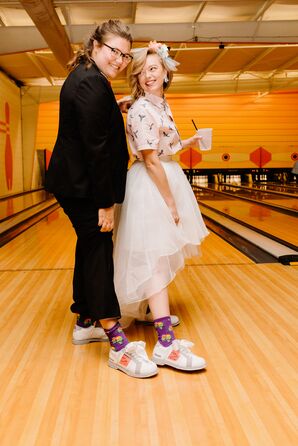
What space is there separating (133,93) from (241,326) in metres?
1.08

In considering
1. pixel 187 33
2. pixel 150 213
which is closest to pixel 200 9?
pixel 187 33

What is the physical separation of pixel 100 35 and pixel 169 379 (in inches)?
47.2

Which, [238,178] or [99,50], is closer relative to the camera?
[99,50]

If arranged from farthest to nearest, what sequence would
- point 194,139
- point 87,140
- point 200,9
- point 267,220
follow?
point 200,9
point 267,220
point 194,139
point 87,140

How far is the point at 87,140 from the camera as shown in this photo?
1598 millimetres

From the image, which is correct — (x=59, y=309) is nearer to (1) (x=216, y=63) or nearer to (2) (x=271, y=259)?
(2) (x=271, y=259)

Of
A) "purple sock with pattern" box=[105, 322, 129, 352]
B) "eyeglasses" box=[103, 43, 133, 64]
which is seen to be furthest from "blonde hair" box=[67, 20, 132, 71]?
"purple sock with pattern" box=[105, 322, 129, 352]

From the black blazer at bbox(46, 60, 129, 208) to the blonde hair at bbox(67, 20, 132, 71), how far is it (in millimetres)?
61

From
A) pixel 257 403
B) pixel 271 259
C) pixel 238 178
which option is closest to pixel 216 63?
pixel 238 178

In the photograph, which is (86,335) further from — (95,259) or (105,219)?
(105,219)

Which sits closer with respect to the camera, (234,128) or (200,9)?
(200,9)

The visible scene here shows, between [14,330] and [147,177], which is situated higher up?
[147,177]

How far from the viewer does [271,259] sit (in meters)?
3.44

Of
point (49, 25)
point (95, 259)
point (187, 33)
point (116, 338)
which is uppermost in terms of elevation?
point (187, 33)
